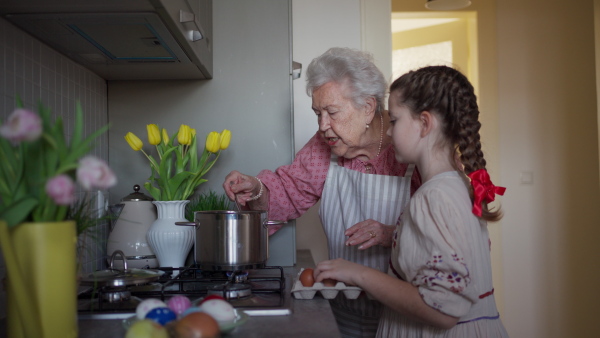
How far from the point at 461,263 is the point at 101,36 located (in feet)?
2.78

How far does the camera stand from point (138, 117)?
1.66m

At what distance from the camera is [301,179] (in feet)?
5.40

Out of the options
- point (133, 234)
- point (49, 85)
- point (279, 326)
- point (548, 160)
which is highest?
point (49, 85)

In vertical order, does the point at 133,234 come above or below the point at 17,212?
below

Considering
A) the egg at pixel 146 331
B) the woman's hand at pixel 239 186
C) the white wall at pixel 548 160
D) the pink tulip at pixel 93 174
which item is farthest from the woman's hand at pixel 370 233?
the white wall at pixel 548 160

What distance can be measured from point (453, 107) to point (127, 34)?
683 mm

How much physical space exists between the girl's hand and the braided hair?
0.27 m

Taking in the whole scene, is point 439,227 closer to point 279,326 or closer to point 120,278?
point 279,326

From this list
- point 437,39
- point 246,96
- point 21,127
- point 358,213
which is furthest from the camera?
point 437,39

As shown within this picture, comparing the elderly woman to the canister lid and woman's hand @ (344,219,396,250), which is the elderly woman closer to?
woman's hand @ (344,219,396,250)

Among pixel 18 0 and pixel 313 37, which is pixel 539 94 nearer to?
pixel 313 37

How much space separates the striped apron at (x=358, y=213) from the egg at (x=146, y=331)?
0.87 metres

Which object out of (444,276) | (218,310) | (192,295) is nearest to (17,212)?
(218,310)

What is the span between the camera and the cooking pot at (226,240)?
1.20 metres
